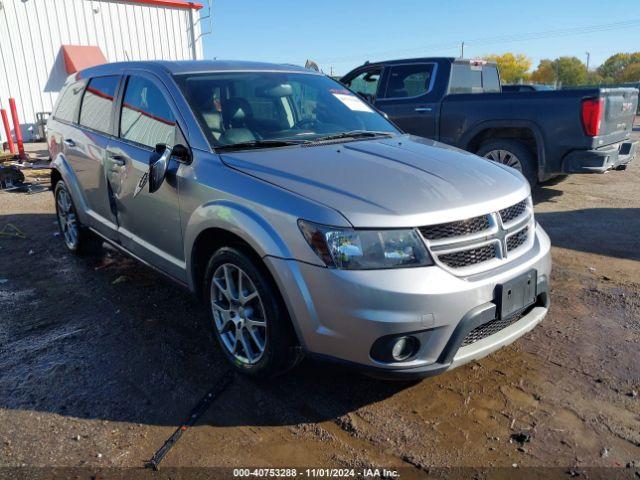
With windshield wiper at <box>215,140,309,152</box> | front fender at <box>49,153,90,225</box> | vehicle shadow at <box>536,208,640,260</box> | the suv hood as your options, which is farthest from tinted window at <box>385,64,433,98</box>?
windshield wiper at <box>215,140,309,152</box>

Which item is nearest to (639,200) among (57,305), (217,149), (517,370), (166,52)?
(517,370)

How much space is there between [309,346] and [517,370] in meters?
1.35

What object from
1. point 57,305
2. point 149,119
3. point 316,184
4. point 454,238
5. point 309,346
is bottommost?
point 57,305

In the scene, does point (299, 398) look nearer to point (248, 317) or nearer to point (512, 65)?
A: point (248, 317)

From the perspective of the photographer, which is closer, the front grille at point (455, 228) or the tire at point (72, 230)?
the front grille at point (455, 228)

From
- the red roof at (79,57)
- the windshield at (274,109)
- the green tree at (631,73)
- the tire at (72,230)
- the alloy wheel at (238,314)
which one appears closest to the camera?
the alloy wheel at (238,314)

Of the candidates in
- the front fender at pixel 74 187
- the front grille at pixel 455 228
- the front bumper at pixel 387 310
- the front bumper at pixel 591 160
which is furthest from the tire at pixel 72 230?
the front bumper at pixel 591 160

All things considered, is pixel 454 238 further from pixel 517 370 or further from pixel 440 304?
pixel 517 370

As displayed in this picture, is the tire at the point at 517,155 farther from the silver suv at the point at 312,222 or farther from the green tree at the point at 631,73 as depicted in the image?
the green tree at the point at 631,73

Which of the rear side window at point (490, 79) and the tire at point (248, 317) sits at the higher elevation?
the rear side window at point (490, 79)

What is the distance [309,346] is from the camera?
2584 millimetres

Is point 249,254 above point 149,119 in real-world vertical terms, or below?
below

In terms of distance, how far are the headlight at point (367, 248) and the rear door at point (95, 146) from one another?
245cm

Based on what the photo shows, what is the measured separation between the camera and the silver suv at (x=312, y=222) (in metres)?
2.41
